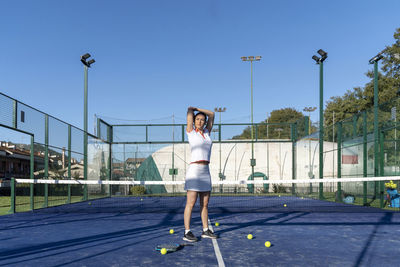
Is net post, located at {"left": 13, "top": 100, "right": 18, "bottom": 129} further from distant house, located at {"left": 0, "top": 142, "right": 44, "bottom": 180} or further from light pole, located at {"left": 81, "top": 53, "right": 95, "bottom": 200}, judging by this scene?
distant house, located at {"left": 0, "top": 142, "right": 44, "bottom": 180}

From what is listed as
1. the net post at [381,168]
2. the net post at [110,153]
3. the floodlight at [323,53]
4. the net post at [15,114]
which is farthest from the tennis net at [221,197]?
the floodlight at [323,53]

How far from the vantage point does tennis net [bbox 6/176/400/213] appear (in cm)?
1005

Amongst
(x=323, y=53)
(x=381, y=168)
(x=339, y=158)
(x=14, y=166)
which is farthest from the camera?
(x=14, y=166)

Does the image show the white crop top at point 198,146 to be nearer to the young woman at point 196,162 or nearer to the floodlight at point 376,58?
the young woman at point 196,162

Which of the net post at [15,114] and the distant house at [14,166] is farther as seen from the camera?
the distant house at [14,166]

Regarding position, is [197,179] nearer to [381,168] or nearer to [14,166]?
[381,168]

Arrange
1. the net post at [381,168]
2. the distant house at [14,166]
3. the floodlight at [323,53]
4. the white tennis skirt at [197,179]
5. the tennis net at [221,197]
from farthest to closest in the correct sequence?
the distant house at [14,166]
the floodlight at [323,53]
the net post at [381,168]
the tennis net at [221,197]
the white tennis skirt at [197,179]

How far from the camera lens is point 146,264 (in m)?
3.92

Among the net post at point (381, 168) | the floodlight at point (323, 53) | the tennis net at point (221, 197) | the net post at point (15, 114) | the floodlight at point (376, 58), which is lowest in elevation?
the tennis net at point (221, 197)

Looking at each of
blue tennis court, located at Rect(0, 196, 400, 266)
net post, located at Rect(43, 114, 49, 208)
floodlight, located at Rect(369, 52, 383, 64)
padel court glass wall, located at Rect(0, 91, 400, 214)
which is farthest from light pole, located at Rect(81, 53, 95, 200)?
floodlight, located at Rect(369, 52, 383, 64)

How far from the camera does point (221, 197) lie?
17922mm

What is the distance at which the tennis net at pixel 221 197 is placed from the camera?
33.0ft

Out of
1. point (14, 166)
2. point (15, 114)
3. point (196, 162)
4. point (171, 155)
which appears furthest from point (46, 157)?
point (14, 166)

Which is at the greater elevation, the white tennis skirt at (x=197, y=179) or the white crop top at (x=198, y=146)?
the white crop top at (x=198, y=146)
